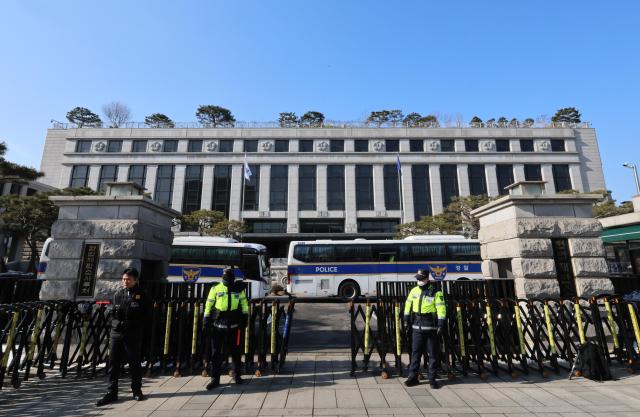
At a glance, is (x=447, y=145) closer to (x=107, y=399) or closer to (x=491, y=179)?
(x=491, y=179)

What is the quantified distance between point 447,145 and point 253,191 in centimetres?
2796

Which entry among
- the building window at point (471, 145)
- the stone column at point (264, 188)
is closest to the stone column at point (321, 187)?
the stone column at point (264, 188)

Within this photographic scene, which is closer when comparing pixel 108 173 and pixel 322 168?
pixel 108 173

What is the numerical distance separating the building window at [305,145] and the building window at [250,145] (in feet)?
20.5

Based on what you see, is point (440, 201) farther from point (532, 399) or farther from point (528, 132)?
point (532, 399)

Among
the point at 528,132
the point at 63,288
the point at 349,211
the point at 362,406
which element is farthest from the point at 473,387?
the point at 528,132

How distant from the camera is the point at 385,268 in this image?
18.8 meters

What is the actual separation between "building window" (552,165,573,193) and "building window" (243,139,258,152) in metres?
41.4

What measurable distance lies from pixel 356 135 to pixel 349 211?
11.4 metres

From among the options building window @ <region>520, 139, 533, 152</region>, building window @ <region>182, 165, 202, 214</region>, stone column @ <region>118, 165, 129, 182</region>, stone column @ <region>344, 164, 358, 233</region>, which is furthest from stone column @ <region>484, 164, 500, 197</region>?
stone column @ <region>118, 165, 129, 182</region>

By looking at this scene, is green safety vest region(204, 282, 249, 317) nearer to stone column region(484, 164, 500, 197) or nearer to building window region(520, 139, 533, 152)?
stone column region(484, 164, 500, 197)

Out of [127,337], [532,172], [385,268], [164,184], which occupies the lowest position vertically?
[127,337]

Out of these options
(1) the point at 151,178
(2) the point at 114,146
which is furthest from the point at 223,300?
(2) the point at 114,146

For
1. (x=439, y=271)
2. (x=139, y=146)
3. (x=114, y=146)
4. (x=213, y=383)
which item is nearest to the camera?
(x=213, y=383)
